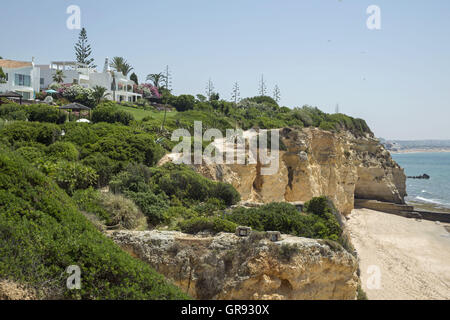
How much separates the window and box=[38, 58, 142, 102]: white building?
5930mm

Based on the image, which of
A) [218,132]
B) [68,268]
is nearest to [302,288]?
[68,268]

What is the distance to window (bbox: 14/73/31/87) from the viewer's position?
1592 inches

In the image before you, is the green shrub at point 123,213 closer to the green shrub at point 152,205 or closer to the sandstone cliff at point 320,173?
the green shrub at point 152,205

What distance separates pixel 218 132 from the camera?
2734 centimetres

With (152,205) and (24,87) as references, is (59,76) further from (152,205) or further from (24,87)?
(152,205)

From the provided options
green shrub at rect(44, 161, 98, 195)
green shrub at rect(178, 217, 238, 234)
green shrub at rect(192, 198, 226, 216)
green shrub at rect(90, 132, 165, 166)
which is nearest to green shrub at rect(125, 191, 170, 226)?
green shrub at rect(192, 198, 226, 216)

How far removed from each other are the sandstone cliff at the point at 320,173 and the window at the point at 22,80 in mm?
29215

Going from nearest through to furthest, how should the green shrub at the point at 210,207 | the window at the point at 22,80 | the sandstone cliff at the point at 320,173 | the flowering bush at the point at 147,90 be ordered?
the green shrub at the point at 210,207 < the sandstone cliff at the point at 320,173 < the window at the point at 22,80 < the flowering bush at the point at 147,90

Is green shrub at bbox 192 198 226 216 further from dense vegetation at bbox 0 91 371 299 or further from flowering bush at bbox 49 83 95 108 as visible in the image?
flowering bush at bbox 49 83 95 108

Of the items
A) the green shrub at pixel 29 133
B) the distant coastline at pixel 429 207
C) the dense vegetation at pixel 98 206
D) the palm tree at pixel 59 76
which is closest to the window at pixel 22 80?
the palm tree at pixel 59 76

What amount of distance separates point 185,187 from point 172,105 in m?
33.6

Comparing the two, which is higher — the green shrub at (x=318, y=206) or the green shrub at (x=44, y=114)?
the green shrub at (x=44, y=114)

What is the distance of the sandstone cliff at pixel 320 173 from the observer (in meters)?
20.0
